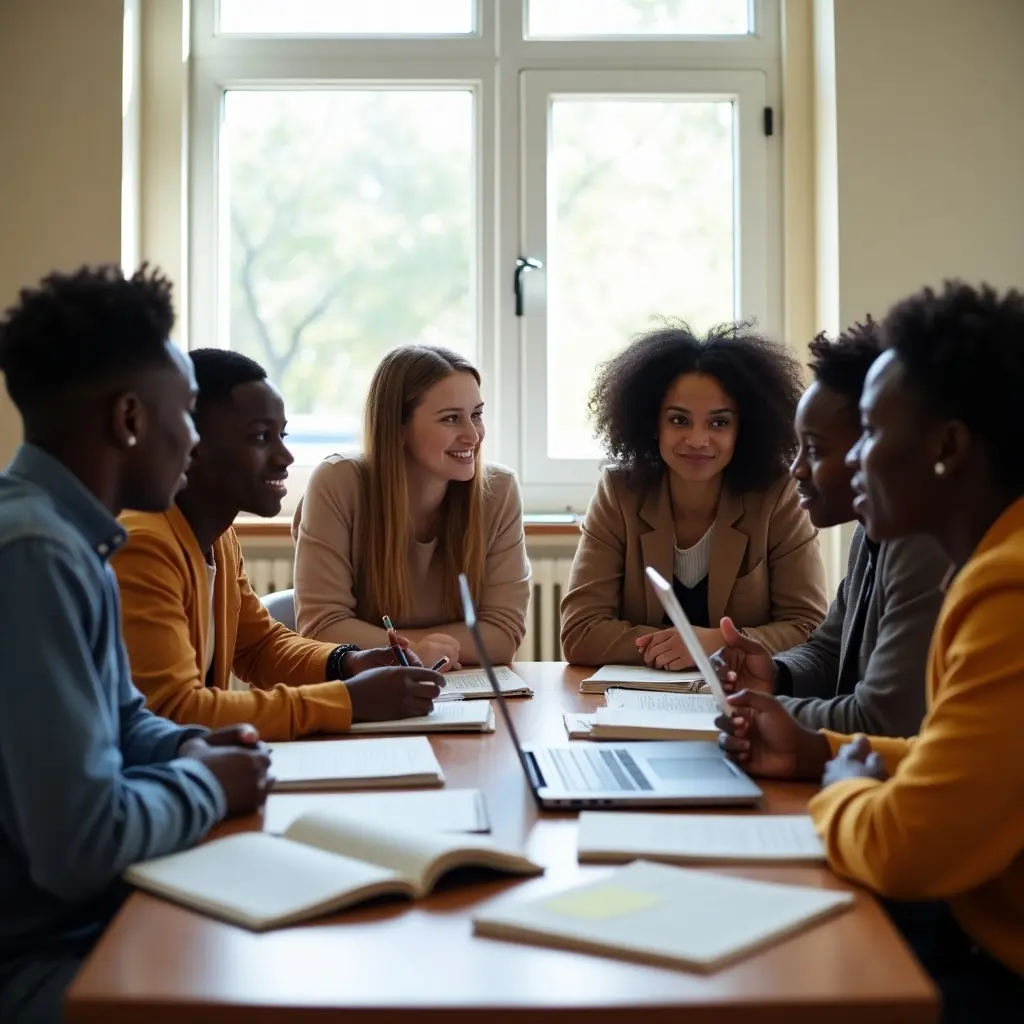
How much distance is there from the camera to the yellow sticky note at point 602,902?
1.00m

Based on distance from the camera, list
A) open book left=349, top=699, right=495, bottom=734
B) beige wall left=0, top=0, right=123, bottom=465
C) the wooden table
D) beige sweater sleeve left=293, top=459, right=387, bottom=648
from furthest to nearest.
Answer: beige wall left=0, top=0, right=123, bottom=465
beige sweater sleeve left=293, top=459, right=387, bottom=648
open book left=349, top=699, right=495, bottom=734
the wooden table

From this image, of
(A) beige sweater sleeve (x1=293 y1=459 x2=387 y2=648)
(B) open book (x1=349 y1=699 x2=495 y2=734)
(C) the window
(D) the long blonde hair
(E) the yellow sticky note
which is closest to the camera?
(E) the yellow sticky note

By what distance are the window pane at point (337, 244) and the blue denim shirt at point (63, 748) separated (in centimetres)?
268

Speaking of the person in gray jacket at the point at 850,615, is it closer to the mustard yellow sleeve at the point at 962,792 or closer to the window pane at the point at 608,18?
the mustard yellow sleeve at the point at 962,792

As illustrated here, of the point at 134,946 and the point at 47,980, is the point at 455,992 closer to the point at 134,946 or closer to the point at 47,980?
the point at 134,946

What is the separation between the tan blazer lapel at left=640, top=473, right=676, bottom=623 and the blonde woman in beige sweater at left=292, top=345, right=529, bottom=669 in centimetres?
27

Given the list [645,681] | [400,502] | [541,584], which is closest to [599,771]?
[645,681]

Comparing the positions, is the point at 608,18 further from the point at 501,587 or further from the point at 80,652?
the point at 80,652

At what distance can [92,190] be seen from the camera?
11.7 ft

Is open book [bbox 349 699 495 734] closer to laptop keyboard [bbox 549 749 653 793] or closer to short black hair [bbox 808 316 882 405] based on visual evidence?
laptop keyboard [bbox 549 749 653 793]

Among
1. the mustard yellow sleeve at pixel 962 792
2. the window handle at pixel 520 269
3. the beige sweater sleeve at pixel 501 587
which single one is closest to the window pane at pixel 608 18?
the window handle at pixel 520 269

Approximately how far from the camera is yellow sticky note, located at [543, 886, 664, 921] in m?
1.00

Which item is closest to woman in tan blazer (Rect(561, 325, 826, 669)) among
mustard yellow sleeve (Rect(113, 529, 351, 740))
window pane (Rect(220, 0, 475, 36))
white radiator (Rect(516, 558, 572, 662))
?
mustard yellow sleeve (Rect(113, 529, 351, 740))

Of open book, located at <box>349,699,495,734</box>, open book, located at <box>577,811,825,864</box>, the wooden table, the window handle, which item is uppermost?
the window handle
